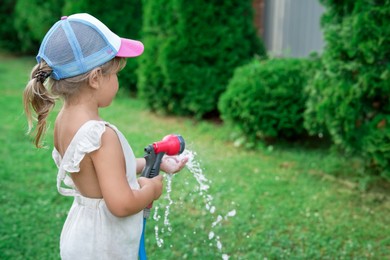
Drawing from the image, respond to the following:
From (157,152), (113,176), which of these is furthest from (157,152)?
(113,176)

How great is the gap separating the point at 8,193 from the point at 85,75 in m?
3.03

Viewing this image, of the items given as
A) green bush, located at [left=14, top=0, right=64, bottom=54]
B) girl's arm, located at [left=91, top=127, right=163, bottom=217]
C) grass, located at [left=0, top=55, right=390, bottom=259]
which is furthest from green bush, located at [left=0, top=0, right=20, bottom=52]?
girl's arm, located at [left=91, top=127, right=163, bottom=217]

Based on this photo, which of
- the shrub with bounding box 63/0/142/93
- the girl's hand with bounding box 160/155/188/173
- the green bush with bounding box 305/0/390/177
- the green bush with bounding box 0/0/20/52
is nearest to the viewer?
the girl's hand with bounding box 160/155/188/173

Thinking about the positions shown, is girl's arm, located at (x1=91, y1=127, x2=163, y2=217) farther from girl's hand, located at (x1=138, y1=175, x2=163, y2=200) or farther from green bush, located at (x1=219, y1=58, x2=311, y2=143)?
green bush, located at (x1=219, y1=58, x2=311, y2=143)

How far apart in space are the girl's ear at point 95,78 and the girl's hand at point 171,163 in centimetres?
50

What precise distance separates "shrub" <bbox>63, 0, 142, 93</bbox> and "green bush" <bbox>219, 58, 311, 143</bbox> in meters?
3.50

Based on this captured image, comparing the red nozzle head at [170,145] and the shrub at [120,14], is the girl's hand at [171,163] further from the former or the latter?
the shrub at [120,14]

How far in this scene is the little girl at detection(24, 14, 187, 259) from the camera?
6.28 ft

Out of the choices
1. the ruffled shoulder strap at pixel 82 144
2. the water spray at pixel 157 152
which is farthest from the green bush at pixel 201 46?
the ruffled shoulder strap at pixel 82 144

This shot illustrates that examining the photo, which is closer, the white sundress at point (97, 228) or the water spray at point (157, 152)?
the white sundress at point (97, 228)

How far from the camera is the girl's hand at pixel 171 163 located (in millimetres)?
2293

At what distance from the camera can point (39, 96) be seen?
6.55ft

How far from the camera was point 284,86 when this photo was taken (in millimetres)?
5859

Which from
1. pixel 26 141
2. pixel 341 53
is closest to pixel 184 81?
pixel 26 141
